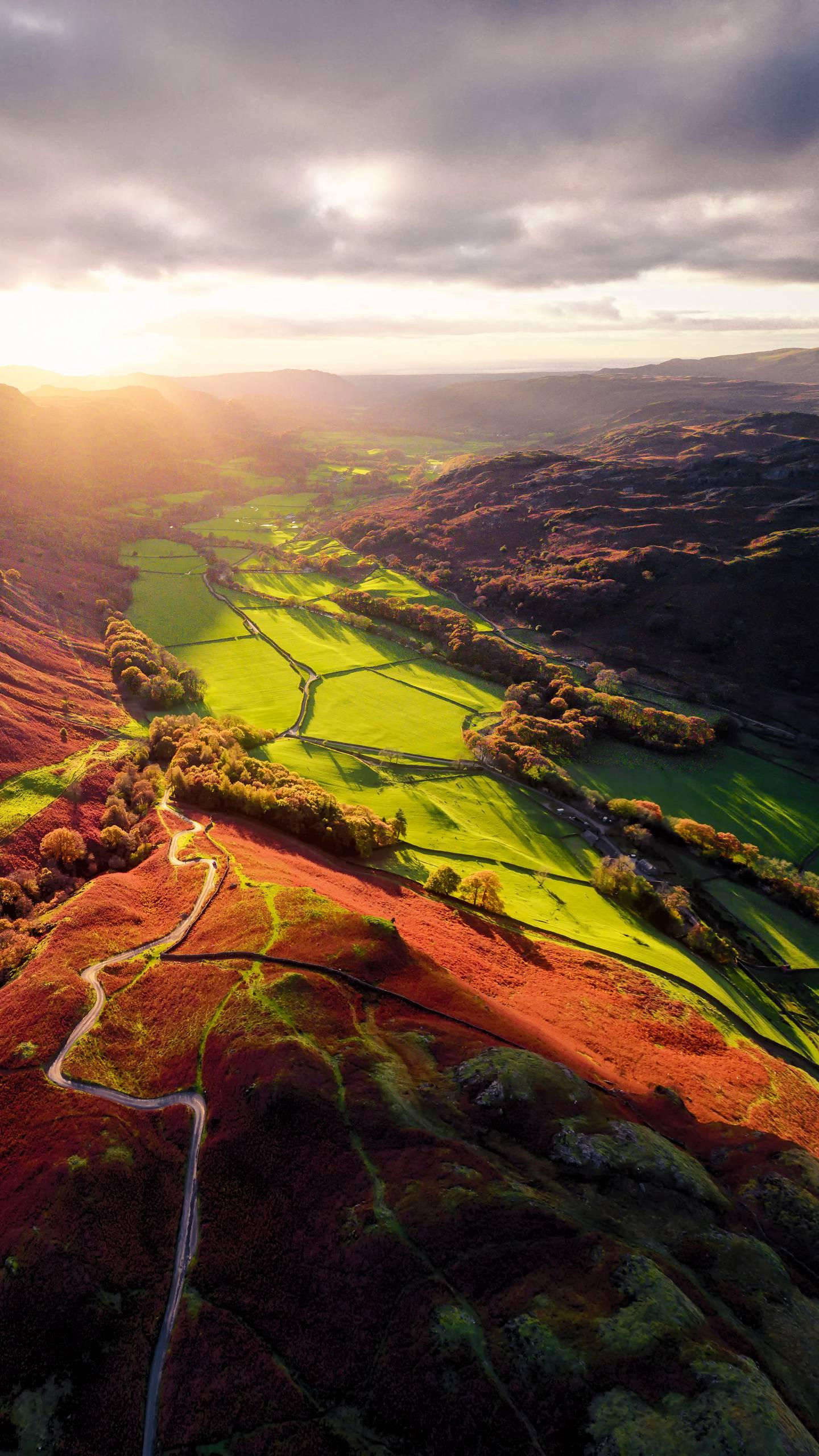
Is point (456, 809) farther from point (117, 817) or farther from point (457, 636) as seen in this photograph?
point (457, 636)

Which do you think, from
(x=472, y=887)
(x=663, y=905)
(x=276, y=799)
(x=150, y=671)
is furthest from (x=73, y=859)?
(x=663, y=905)

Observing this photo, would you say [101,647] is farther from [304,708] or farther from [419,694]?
[419,694]

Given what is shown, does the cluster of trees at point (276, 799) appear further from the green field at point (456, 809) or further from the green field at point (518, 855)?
the green field at point (456, 809)

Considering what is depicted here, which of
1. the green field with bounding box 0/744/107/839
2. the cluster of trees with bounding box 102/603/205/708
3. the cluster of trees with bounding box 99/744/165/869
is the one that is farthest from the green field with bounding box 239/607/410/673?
the green field with bounding box 0/744/107/839

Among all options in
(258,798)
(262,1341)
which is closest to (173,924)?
(258,798)

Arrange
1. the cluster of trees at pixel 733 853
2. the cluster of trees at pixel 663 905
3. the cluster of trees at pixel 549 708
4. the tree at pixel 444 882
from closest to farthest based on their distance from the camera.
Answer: the cluster of trees at pixel 663 905
the tree at pixel 444 882
the cluster of trees at pixel 733 853
the cluster of trees at pixel 549 708

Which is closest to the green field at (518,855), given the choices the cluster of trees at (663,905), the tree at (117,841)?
the cluster of trees at (663,905)

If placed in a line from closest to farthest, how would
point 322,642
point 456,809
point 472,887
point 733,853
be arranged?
point 472,887, point 733,853, point 456,809, point 322,642

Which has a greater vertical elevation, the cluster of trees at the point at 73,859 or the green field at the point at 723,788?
the cluster of trees at the point at 73,859
